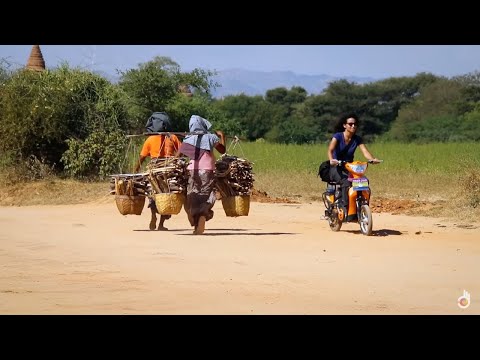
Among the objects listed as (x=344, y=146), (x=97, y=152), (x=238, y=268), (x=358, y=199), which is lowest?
(x=238, y=268)

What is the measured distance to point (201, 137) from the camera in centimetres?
1388

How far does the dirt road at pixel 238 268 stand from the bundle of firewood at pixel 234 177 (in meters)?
0.65

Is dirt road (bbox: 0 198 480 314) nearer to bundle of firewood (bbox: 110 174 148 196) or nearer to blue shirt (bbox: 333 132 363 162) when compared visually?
bundle of firewood (bbox: 110 174 148 196)

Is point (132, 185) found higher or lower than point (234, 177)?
lower

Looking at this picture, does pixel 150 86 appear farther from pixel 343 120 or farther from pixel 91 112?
pixel 343 120

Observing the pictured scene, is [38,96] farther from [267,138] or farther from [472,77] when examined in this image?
[472,77]

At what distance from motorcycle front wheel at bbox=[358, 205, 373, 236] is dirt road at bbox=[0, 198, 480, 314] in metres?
0.12

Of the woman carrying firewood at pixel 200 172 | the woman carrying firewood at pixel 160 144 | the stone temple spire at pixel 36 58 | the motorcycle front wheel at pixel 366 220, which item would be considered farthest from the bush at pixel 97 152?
the motorcycle front wheel at pixel 366 220

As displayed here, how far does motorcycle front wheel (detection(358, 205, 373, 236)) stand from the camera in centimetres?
1338

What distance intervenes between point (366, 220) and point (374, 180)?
44.2ft

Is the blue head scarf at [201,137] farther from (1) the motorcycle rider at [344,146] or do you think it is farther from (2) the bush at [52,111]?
(2) the bush at [52,111]

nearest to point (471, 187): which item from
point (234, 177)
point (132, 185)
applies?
point (234, 177)

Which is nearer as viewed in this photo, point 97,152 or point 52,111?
point 52,111
